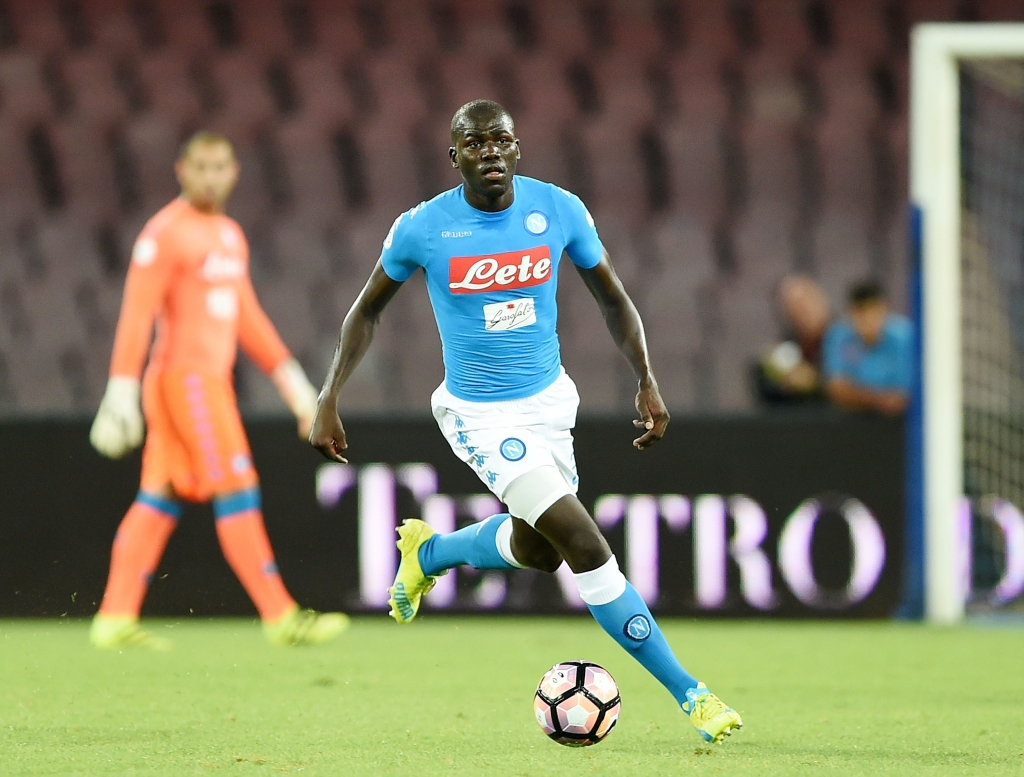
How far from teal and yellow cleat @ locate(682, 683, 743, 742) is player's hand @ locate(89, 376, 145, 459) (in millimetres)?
3378

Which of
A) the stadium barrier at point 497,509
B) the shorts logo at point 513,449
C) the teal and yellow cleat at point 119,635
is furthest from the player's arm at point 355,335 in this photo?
the stadium barrier at point 497,509

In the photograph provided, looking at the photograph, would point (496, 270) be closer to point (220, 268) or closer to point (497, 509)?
point (220, 268)

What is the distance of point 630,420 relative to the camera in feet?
28.7

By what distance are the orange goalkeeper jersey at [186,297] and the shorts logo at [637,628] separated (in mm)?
3183

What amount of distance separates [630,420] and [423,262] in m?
4.15

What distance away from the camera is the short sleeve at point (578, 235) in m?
4.77

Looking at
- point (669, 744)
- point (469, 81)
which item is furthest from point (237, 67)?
point (669, 744)

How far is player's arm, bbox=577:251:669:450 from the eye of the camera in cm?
465

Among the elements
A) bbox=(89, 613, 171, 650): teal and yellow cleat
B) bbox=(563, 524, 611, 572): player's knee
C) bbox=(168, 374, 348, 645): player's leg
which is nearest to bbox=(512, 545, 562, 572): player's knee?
bbox=(563, 524, 611, 572): player's knee

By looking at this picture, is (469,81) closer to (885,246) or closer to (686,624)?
(885,246)

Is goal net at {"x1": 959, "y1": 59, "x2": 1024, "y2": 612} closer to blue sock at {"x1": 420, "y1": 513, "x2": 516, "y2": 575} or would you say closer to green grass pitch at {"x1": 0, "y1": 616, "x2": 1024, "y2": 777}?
green grass pitch at {"x1": 0, "y1": 616, "x2": 1024, "y2": 777}

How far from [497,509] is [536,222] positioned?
3.85 m

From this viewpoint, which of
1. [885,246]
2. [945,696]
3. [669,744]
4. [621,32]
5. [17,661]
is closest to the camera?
[669,744]

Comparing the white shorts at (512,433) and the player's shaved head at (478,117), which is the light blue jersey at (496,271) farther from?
the player's shaved head at (478,117)
